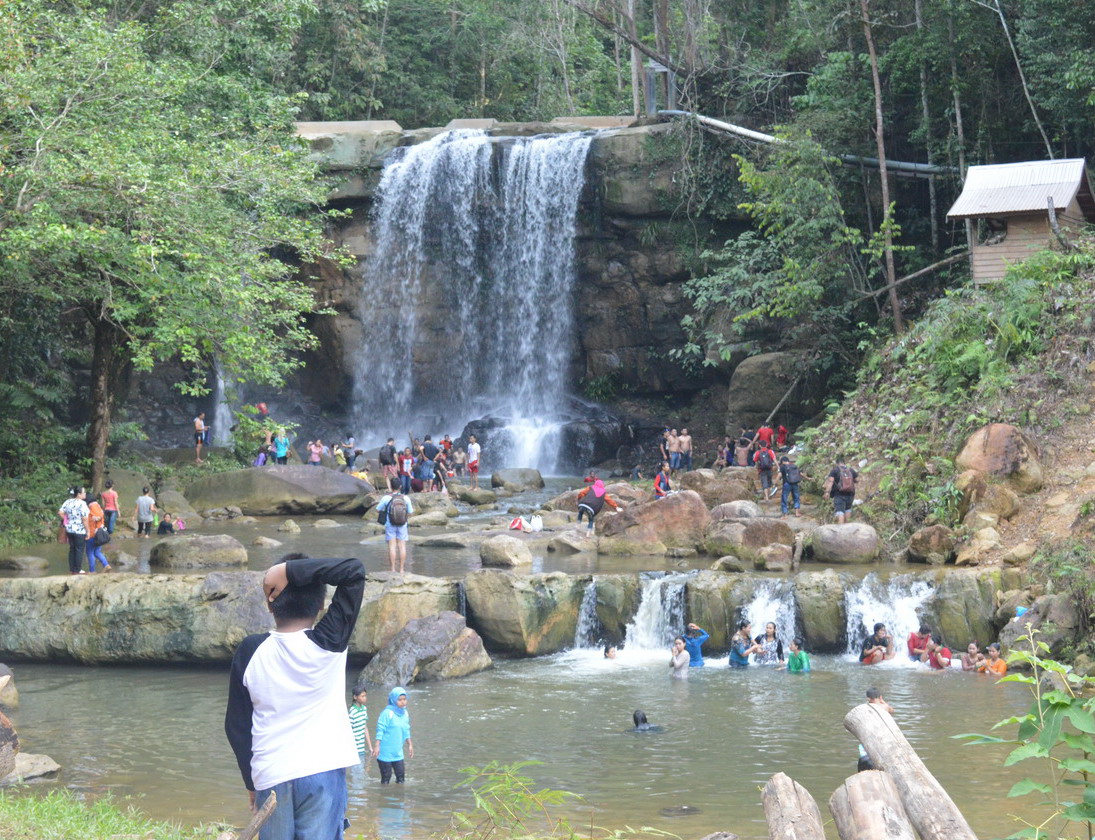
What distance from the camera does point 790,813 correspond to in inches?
201

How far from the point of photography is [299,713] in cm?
433

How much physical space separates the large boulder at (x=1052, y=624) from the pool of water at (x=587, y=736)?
730mm

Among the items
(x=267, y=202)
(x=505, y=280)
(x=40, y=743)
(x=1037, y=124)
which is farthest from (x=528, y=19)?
(x=40, y=743)

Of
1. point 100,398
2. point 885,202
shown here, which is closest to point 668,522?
point 885,202

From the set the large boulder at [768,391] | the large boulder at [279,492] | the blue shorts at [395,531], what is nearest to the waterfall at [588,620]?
the blue shorts at [395,531]

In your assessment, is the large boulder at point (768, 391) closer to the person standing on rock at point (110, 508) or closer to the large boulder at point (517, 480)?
the large boulder at point (517, 480)

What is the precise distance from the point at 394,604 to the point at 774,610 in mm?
4935

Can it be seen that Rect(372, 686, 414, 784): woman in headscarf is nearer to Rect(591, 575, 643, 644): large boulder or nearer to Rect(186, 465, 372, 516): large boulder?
Rect(591, 575, 643, 644): large boulder

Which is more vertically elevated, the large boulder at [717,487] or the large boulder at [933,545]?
the large boulder at [717,487]

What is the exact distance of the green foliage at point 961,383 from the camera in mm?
19203

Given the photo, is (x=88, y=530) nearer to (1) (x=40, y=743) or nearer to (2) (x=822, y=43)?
(1) (x=40, y=743)

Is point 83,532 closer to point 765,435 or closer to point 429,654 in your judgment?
point 429,654

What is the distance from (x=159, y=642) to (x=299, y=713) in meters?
11.3

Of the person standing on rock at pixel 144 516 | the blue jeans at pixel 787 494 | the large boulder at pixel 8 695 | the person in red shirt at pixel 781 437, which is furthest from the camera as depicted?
the person in red shirt at pixel 781 437
